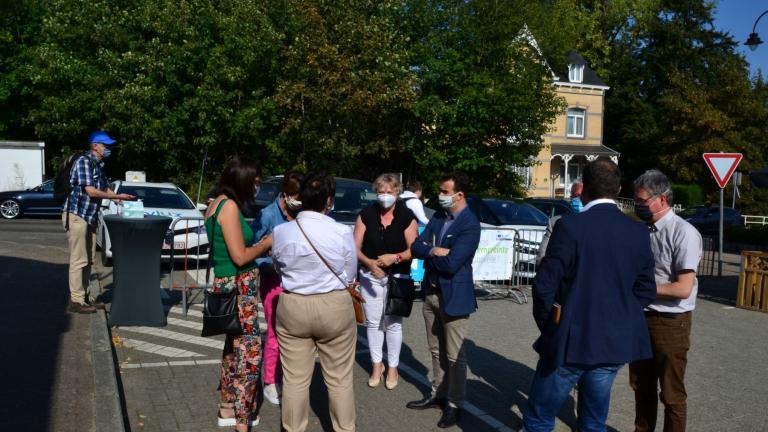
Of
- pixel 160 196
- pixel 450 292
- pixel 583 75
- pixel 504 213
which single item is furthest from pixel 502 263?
pixel 583 75

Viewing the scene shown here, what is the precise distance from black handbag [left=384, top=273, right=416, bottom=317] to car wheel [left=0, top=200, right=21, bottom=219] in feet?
78.0

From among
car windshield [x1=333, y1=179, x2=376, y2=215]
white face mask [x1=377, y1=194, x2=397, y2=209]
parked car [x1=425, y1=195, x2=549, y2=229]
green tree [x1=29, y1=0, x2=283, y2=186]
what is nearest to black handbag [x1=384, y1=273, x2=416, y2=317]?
white face mask [x1=377, y1=194, x2=397, y2=209]

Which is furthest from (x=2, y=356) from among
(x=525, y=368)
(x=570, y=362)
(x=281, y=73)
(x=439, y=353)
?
(x=281, y=73)

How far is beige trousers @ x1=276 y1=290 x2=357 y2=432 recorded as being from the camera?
4379 mm

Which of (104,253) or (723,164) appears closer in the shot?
(104,253)

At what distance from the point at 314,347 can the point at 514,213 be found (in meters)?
9.93

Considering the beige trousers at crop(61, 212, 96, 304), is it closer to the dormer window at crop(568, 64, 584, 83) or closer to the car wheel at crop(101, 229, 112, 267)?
the car wheel at crop(101, 229, 112, 267)

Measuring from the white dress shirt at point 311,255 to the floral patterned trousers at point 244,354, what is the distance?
69 centimetres

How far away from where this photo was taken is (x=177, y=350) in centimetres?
752

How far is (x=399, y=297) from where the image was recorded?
621cm

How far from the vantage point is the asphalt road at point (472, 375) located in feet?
18.5

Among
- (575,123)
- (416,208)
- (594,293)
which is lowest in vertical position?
(594,293)

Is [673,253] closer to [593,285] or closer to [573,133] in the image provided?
[593,285]

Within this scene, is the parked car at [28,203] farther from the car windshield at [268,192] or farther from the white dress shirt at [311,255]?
the white dress shirt at [311,255]
